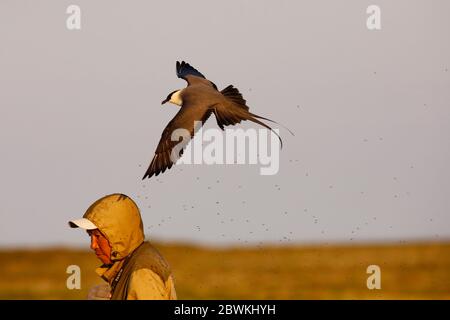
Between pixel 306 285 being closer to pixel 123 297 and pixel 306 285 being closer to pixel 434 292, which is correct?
pixel 434 292

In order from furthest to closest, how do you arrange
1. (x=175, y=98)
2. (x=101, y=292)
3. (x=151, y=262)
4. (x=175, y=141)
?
(x=175, y=98) → (x=175, y=141) → (x=101, y=292) → (x=151, y=262)

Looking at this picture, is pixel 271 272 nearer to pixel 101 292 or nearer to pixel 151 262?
pixel 101 292

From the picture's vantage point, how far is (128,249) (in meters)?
7.20

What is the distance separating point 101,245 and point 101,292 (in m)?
0.59

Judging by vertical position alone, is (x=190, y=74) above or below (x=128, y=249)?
above

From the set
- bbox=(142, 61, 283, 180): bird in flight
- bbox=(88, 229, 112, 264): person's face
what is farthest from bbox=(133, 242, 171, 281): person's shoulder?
bbox=(142, 61, 283, 180): bird in flight

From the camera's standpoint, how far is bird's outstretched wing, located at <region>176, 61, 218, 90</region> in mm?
13305

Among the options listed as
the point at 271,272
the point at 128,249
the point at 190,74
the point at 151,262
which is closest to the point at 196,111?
the point at 190,74

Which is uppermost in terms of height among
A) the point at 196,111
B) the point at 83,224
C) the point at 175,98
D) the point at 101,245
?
the point at 175,98

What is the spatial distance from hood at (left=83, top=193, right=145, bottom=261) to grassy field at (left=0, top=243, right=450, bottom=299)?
59.4ft

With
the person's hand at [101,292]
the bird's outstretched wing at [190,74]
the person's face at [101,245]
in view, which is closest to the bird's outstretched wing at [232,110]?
the bird's outstretched wing at [190,74]

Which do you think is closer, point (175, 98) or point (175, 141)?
point (175, 141)

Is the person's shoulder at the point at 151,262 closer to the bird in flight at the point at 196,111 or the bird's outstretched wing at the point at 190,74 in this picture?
the bird in flight at the point at 196,111

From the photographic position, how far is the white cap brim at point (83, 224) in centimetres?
714
